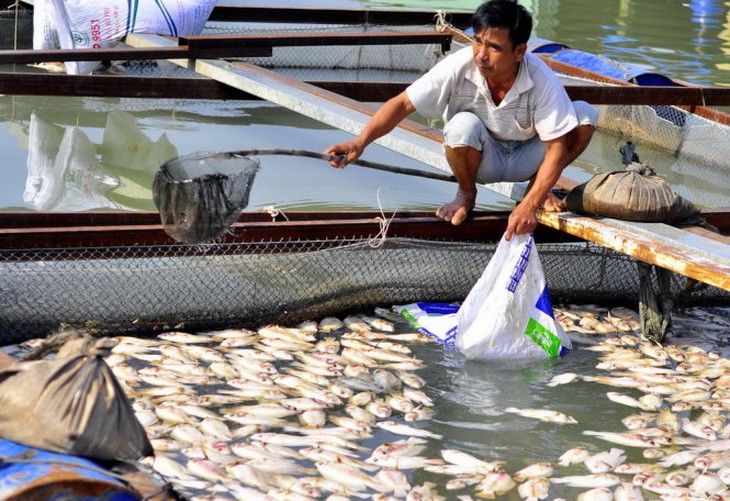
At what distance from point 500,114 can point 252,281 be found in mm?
1517

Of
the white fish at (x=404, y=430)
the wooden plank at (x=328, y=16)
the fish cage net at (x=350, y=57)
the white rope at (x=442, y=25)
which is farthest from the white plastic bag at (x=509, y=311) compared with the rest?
the fish cage net at (x=350, y=57)

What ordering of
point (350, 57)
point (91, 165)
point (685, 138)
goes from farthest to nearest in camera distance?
point (350, 57)
point (685, 138)
point (91, 165)

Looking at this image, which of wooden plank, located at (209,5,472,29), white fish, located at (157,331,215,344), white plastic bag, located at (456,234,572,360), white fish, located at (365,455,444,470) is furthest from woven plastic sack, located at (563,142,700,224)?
wooden plank, located at (209,5,472,29)

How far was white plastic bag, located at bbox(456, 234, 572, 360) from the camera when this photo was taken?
5008 mm

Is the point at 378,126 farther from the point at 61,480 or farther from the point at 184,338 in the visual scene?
the point at 61,480

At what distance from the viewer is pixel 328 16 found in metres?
11.2

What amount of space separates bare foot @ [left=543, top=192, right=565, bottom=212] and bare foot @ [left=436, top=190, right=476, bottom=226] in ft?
1.38

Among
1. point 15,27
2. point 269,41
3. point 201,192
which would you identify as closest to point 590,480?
point 201,192

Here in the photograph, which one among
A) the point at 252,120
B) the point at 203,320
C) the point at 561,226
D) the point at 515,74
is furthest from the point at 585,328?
the point at 252,120

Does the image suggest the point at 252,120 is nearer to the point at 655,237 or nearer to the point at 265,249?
the point at 265,249

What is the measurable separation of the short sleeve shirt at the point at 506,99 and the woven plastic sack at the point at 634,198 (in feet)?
1.18

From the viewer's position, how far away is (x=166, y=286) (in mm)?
5121

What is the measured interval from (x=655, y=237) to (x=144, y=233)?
251cm

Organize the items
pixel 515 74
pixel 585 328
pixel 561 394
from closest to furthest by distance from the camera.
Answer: pixel 561 394, pixel 515 74, pixel 585 328
